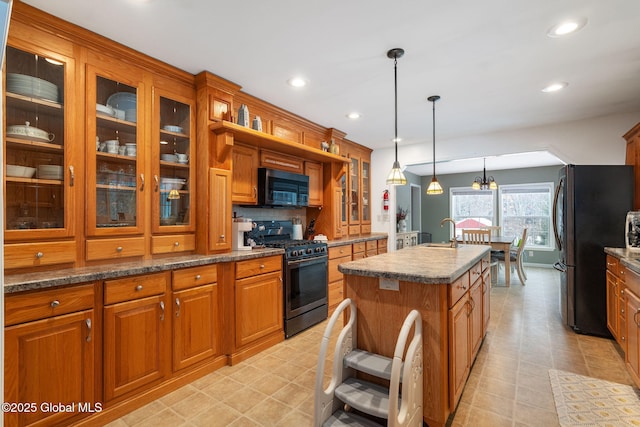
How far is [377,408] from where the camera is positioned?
160 centimetres

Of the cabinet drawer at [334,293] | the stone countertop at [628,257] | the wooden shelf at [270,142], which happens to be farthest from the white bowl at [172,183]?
the stone countertop at [628,257]

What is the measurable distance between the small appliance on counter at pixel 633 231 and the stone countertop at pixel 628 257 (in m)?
0.06

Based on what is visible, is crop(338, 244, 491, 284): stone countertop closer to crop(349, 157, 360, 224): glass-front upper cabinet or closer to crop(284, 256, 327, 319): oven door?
crop(284, 256, 327, 319): oven door

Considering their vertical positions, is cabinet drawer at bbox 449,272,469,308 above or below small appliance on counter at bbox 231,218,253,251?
below

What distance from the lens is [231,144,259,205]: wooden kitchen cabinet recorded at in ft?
10.4

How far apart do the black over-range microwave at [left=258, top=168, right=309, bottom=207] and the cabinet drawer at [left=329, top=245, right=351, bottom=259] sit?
678 mm

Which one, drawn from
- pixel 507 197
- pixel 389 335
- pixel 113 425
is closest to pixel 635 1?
pixel 389 335

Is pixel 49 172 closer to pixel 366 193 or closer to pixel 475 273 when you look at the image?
pixel 475 273

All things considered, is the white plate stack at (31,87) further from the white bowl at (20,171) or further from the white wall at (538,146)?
the white wall at (538,146)

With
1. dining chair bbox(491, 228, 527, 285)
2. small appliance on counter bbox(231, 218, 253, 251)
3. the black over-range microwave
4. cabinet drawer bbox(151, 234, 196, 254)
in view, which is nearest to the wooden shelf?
the black over-range microwave

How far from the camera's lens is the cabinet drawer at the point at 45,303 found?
62.6 inches

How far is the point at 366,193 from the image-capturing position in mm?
5469

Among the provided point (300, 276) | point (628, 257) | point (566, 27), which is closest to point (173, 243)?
point (300, 276)

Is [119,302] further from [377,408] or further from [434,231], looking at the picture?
[434,231]
